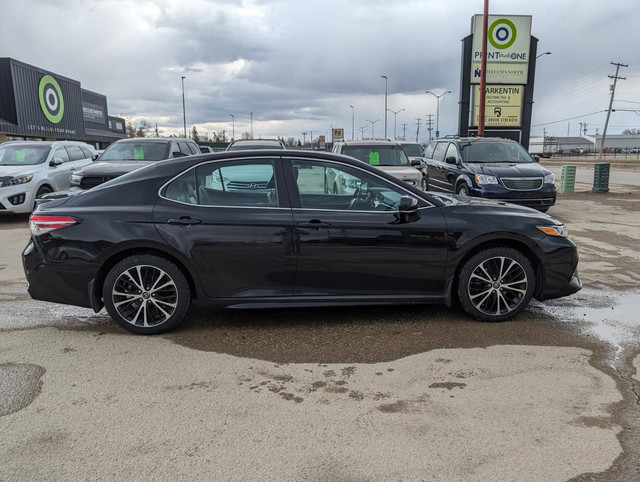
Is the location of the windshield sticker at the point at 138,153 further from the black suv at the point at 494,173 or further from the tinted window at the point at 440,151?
the tinted window at the point at 440,151

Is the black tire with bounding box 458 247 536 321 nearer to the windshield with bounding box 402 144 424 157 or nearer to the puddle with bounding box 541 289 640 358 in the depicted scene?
the puddle with bounding box 541 289 640 358

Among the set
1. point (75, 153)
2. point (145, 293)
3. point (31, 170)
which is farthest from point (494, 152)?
point (75, 153)

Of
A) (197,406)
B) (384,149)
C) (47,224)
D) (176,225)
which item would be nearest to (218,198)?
(176,225)

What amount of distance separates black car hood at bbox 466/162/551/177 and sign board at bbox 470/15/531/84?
10.9m

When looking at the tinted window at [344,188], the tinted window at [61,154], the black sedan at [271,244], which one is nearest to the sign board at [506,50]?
the tinted window at [61,154]

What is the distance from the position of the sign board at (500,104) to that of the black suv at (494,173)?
8910mm

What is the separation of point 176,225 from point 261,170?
0.90m

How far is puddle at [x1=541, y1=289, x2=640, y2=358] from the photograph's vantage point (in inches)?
175

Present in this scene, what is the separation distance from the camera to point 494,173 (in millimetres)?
10594

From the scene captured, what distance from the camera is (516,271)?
465 centimetres

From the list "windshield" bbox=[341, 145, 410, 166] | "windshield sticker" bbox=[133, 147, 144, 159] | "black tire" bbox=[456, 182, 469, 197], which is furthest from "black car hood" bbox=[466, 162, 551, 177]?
"windshield sticker" bbox=[133, 147, 144, 159]

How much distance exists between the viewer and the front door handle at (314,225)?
4328mm

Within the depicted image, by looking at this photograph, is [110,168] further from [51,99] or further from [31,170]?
[51,99]

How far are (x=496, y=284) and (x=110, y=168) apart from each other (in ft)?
27.2
